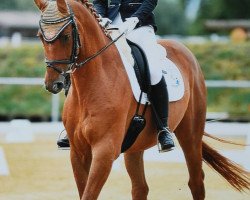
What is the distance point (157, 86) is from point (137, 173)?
1.28m

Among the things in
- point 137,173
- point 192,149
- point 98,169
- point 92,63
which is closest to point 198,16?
point 192,149

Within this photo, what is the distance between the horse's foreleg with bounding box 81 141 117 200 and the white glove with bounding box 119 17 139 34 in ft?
4.27

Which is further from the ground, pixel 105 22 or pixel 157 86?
pixel 105 22

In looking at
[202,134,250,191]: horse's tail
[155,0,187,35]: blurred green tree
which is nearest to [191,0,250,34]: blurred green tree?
[155,0,187,35]: blurred green tree

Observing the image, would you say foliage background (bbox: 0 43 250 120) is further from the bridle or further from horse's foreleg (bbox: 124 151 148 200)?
the bridle

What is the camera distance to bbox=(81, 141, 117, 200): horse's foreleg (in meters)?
6.36

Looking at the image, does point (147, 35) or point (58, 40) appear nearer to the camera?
point (58, 40)

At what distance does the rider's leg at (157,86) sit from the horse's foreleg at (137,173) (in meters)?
0.72

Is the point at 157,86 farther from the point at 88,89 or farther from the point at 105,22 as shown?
the point at 88,89

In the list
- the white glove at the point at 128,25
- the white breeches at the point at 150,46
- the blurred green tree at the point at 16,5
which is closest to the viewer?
the white glove at the point at 128,25

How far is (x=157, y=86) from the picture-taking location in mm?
7465

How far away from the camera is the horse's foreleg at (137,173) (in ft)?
27.0

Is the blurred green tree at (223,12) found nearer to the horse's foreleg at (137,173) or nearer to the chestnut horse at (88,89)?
the horse's foreleg at (137,173)

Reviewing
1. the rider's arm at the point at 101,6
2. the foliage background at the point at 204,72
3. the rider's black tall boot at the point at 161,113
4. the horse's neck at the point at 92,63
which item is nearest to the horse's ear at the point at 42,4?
the horse's neck at the point at 92,63
